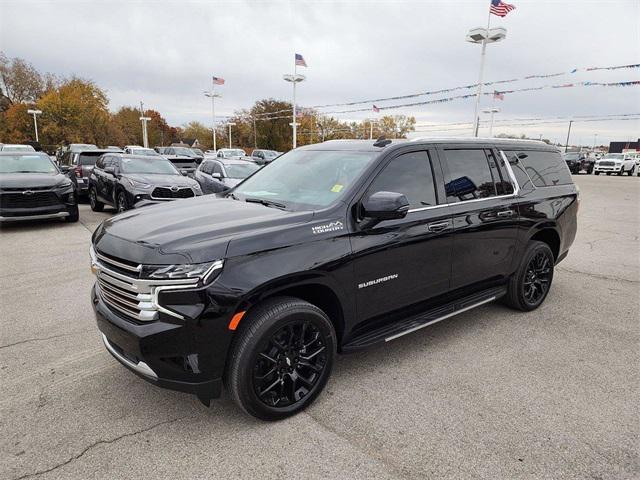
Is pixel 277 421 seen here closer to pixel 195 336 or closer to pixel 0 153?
pixel 195 336

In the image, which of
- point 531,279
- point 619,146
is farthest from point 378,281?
point 619,146

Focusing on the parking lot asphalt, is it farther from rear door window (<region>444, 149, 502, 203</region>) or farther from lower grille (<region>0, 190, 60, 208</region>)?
lower grille (<region>0, 190, 60, 208</region>)

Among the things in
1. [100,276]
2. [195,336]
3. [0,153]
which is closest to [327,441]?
[195,336]

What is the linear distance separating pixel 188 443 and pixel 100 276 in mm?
1240

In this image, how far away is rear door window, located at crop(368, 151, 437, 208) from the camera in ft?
11.1

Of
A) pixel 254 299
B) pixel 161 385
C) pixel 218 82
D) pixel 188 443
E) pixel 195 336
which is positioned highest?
pixel 218 82

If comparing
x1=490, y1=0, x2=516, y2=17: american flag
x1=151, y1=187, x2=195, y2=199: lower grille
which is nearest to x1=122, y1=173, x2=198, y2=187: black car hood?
x1=151, y1=187, x2=195, y2=199: lower grille

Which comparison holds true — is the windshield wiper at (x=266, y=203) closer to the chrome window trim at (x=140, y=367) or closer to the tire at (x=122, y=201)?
the chrome window trim at (x=140, y=367)

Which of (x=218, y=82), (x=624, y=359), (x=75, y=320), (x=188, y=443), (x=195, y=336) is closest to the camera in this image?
(x=195, y=336)

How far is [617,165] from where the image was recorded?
34.1 m

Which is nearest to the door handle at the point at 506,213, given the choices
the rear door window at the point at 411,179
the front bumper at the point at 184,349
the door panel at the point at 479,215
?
the door panel at the point at 479,215

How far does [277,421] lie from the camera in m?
2.85

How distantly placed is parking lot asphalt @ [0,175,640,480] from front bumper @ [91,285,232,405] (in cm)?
41

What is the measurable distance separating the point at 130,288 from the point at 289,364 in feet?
3.65
